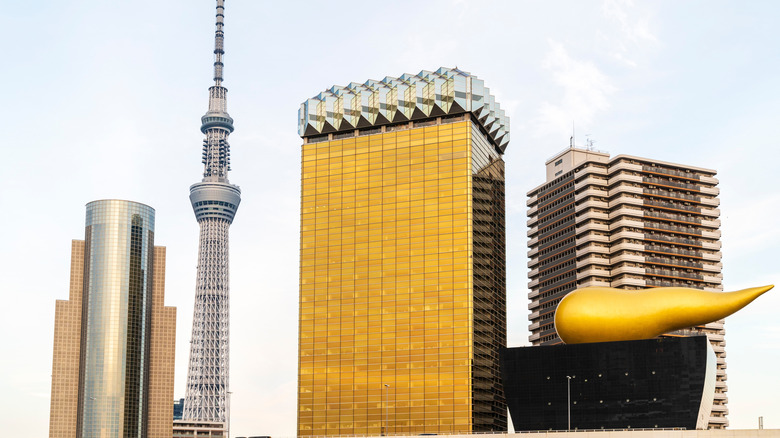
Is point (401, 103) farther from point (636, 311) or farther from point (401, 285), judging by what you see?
point (636, 311)

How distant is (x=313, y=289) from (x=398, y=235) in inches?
689

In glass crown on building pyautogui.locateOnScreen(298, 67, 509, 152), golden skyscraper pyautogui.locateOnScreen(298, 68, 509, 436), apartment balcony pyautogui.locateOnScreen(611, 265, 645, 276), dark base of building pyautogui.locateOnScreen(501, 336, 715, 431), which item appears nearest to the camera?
dark base of building pyautogui.locateOnScreen(501, 336, 715, 431)

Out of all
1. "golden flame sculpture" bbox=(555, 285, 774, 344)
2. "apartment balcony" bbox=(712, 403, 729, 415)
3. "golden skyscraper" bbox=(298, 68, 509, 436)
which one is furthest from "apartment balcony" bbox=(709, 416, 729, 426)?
"golden flame sculpture" bbox=(555, 285, 774, 344)

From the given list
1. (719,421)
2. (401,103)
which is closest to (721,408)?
(719,421)

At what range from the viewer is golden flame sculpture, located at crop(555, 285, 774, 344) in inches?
4060

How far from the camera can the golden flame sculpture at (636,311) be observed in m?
103

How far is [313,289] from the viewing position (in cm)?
17088

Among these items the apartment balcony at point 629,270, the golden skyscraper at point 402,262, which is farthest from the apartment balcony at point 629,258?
the golden skyscraper at point 402,262

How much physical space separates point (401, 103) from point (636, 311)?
256ft

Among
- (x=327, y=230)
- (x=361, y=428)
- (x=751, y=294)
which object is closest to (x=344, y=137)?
(x=327, y=230)

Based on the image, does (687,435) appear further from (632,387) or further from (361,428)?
(361,428)

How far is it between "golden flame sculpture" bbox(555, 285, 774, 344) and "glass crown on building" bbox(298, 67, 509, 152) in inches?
2739

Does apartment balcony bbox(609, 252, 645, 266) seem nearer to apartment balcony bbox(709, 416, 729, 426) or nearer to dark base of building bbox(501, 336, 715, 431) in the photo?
apartment balcony bbox(709, 416, 729, 426)

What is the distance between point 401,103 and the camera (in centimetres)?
17425
